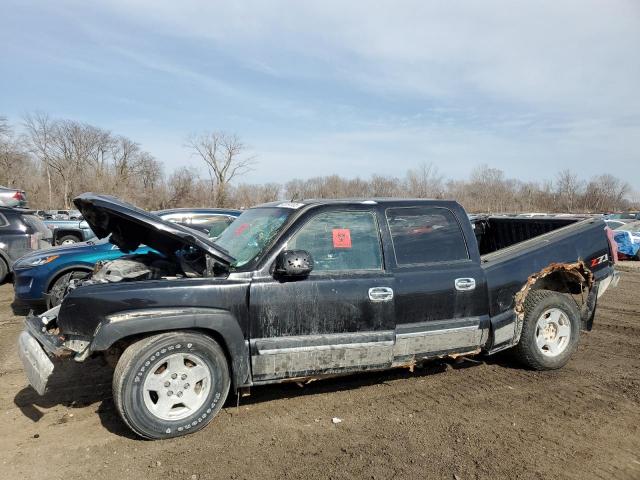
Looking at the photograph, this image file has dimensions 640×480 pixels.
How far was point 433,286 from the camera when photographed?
4.04 metres

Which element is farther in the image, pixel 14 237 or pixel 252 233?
pixel 14 237

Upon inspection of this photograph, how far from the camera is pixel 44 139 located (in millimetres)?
61969

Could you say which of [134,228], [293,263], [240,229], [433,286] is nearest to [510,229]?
[433,286]

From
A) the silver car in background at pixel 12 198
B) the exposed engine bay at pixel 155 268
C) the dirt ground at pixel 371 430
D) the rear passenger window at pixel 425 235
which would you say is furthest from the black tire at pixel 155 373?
the silver car in background at pixel 12 198

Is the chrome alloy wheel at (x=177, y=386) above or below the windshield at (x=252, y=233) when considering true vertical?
below

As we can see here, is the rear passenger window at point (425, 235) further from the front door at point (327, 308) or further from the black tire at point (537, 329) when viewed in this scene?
the black tire at point (537, 329)

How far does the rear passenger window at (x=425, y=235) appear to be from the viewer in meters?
4.11

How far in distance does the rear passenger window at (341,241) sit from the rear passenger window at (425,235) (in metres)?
0.21

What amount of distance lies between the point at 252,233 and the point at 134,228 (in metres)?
1.15

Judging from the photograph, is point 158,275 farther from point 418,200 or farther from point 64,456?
point 418,200

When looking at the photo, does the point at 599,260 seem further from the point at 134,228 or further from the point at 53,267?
the point at 53,267

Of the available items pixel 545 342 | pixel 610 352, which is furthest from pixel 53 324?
pixel 610 352

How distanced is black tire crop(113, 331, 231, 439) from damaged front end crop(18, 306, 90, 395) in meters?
0.33

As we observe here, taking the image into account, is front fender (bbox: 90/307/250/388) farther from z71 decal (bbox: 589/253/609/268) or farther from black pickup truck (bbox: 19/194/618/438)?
z71 decal (bbox: 589/253/609/268)
